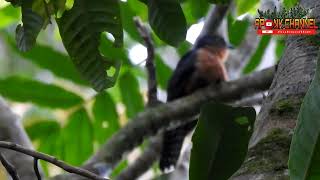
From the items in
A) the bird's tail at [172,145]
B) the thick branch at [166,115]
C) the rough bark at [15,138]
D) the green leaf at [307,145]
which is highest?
the green leaf at [307,145]

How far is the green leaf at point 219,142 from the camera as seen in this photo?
46.3 inches

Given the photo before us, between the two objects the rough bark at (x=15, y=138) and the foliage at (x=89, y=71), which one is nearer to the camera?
the foliage at (x=89, y=71)

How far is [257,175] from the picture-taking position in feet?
3.77

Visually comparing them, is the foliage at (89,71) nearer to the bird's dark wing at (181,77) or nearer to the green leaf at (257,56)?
the green leaf at (257,56)

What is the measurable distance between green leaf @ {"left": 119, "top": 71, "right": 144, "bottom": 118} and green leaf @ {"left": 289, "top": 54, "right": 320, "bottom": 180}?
2.10m

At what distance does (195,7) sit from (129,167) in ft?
3.10

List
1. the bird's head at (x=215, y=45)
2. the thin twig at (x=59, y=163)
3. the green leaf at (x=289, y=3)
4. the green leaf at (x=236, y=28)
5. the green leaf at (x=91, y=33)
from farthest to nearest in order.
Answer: the bird's head at (x=215, y=45) < the green leaf at (x=236, y=28) < the green leaf at (x=289, y=3) < the green leaf at (x=91, y=33) < the thin twig at (x=59, y=163)

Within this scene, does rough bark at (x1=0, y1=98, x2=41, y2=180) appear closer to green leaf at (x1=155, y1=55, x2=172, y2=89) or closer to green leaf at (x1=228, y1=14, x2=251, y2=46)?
green leaf at (x1=155, y1=55, x2=172, y2=89)

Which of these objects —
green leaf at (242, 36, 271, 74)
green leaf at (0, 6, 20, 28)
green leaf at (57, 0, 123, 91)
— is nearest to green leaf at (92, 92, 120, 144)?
green leaf at (0, 6, 20, 28)

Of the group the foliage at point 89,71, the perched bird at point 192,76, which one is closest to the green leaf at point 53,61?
the foliage at point 89,71

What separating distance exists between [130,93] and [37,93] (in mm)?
502

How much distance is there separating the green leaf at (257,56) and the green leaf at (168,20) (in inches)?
58.3

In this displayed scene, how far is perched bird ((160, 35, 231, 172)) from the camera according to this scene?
3498mm

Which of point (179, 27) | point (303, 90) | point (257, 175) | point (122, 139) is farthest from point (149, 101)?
point (257, 175)
